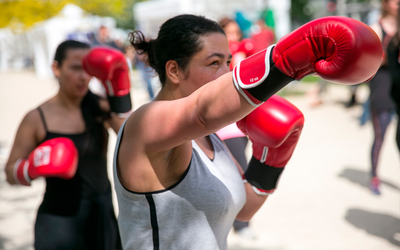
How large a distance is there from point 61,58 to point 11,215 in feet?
7.20

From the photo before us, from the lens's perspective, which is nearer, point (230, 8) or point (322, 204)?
point (322, 204)

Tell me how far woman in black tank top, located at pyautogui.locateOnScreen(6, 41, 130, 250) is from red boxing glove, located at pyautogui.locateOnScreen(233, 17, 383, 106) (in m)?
1.39

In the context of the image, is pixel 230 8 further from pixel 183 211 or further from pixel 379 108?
pixel 183 211

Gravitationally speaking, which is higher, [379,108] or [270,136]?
[270,136]

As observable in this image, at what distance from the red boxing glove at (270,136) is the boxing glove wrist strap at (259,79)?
1.27ft

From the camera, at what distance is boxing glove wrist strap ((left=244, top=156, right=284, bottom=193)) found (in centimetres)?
136

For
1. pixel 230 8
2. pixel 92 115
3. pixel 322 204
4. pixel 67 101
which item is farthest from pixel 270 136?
pixel 230 8

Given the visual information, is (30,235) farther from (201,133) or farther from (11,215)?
(201,133)

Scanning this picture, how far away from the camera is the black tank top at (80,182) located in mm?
1900

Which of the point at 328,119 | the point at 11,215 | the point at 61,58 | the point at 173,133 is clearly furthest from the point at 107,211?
the point at 328,119

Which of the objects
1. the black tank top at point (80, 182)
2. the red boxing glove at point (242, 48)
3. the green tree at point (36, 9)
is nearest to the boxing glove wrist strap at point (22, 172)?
the black tank top at point (80, 182)

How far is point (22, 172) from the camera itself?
1.93 m

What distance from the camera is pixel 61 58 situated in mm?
2203

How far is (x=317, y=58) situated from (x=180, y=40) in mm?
574
